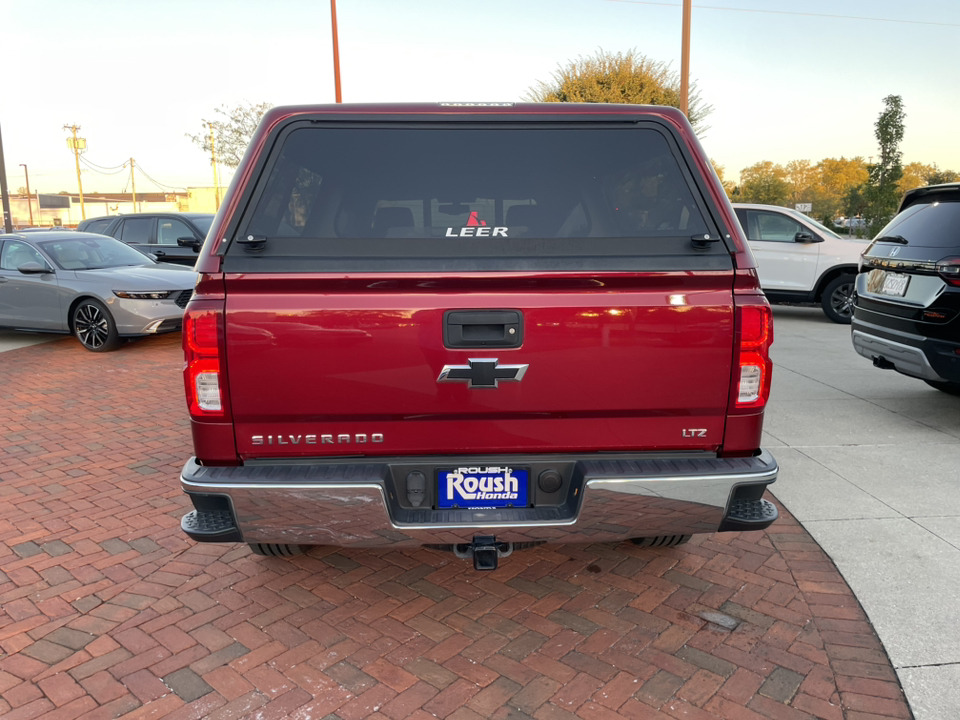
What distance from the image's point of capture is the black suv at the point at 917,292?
5.09 metres

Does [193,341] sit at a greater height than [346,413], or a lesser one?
greater

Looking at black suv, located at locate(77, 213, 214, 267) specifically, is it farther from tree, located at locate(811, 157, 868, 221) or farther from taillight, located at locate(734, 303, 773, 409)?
tree, located at locate(811, 157, 868, 221)

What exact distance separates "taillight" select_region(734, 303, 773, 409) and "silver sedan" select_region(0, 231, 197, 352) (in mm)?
7579

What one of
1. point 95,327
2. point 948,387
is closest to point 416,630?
point 948,387

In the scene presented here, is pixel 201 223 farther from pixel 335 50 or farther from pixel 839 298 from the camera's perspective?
pixel 839 298

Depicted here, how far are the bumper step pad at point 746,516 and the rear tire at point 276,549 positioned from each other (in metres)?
1.98

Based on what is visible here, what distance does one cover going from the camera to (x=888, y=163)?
104ft

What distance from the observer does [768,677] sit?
2588 mm

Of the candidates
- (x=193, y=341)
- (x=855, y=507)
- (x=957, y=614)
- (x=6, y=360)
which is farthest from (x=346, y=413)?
(x=6, y=360)

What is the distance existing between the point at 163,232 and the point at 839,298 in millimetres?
11338

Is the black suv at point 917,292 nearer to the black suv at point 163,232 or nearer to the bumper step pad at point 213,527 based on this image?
the bumper step pad at point 213,527

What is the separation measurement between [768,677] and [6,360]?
9.18 m

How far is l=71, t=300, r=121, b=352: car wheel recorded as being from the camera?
886cm

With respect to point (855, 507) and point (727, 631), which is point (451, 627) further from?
point (855, 507)
